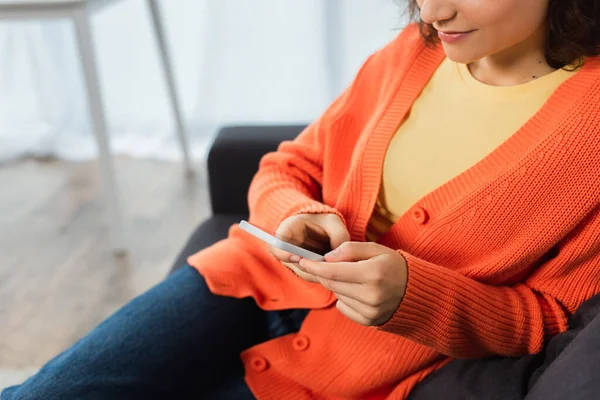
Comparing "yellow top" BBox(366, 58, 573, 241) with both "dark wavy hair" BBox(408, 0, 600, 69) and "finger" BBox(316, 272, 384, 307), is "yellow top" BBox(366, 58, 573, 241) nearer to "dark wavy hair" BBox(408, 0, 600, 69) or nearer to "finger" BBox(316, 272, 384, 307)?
"dark wavy hair" BBox(408, 0, 600, 69)

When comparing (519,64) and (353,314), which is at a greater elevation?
(519,64)

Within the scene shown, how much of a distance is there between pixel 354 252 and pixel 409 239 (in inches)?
5.4

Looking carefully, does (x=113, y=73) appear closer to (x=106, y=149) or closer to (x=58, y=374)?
(x=106, y=149)

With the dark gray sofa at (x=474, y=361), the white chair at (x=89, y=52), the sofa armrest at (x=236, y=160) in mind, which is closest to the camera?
the dark gray sofa at (x=474, y=361)

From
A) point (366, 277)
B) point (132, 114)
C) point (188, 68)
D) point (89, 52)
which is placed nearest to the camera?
point (366, 277)

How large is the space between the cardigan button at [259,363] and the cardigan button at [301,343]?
0.04 metres

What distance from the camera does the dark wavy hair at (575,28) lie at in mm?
745

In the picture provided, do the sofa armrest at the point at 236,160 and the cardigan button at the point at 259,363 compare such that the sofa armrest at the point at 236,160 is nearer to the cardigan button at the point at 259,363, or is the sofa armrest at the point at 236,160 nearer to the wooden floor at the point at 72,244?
the cardigan button at the point at 259,363

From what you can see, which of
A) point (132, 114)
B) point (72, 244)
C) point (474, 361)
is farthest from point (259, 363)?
point (132, 114)

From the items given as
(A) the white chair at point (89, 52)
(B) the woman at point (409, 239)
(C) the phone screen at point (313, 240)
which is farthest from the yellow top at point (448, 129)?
(A) the white chair at point (89, 52)

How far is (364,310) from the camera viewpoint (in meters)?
0.73

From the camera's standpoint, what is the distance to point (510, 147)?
781 mm

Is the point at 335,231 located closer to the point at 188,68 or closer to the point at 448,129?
the point at 448,129

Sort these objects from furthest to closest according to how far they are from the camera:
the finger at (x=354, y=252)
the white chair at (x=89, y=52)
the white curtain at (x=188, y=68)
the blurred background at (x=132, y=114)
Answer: the white curtain at (x=188, y=68), the blurred background at (x=132, y=114), the white chair at (x=89, y=52), the finger at (x=354, y=252)
